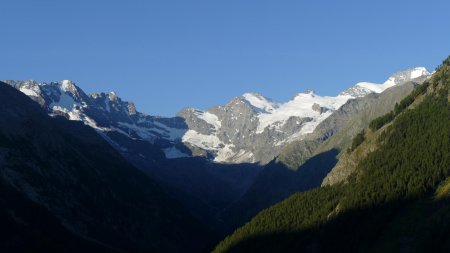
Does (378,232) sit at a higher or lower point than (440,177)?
lower

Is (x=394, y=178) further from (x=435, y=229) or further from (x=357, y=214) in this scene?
(x=435, y=229)

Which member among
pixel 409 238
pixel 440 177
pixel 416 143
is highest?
pixel 416 143

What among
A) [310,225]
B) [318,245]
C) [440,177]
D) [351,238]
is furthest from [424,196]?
[310,225]

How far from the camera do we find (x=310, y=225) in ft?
643

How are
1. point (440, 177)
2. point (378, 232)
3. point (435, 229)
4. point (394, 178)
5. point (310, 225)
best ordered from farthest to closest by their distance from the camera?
point (310, 225), point (394, 178), point (440, 177), point (378, 232), point (435, 229)

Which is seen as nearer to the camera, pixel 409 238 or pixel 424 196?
pixel 409 238

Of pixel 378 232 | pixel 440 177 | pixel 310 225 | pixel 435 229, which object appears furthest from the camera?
pixel 310 225

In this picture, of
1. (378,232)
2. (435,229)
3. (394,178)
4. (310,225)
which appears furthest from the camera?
(310,225)

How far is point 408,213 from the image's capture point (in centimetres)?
15462

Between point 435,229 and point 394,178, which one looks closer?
point 435,229

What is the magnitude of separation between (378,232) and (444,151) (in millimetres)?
38701

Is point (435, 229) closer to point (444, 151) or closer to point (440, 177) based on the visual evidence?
point (440, 177)

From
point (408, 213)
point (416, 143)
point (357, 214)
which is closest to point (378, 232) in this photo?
point (408, 213)

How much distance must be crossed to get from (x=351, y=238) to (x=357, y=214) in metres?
→ 11.6
